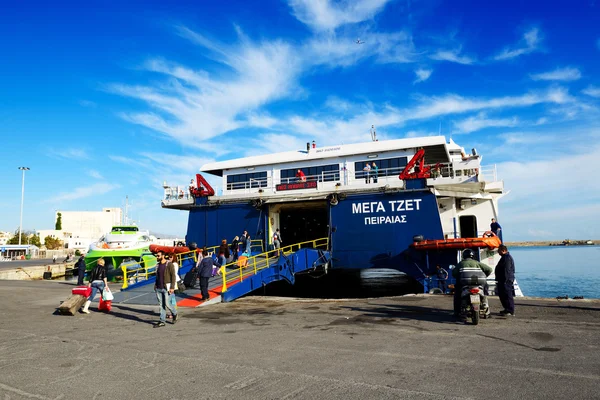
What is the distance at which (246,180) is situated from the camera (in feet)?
80.5

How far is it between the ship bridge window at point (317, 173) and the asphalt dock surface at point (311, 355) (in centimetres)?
1216

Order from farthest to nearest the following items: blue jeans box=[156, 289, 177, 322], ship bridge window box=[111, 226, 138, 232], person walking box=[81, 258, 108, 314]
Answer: ship bridge window box=[111, 226, 138, 232]
person walking box=[81, 258, 108, 314]
blue jeans box=[156, 289, 177, 322]

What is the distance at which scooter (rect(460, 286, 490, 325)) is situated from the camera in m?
8.48

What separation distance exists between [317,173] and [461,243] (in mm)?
9625

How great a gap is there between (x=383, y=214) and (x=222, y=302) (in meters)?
8.31

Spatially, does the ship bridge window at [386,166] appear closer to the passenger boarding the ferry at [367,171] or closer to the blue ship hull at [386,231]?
the passenger boarding the ferry at [367,171]

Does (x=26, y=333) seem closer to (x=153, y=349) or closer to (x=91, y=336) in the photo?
(x=91, y=336)

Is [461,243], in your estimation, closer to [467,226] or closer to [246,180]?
[467,226]

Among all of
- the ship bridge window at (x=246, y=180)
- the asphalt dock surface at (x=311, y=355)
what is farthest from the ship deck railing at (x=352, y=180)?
the asphalt dock surface at (x=311, y=355)

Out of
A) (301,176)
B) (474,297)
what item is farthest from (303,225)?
(474,297)

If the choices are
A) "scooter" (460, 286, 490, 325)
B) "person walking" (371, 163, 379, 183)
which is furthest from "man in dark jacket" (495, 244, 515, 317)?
"person walking" (371, 163, 379, 183)

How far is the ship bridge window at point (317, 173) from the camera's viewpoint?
73.8 feet

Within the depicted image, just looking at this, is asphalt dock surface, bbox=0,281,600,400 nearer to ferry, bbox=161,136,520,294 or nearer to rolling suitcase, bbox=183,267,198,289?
rolling suitcase, bbox=183,267,198,289

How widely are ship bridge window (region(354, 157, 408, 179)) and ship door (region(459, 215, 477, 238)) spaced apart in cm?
382
